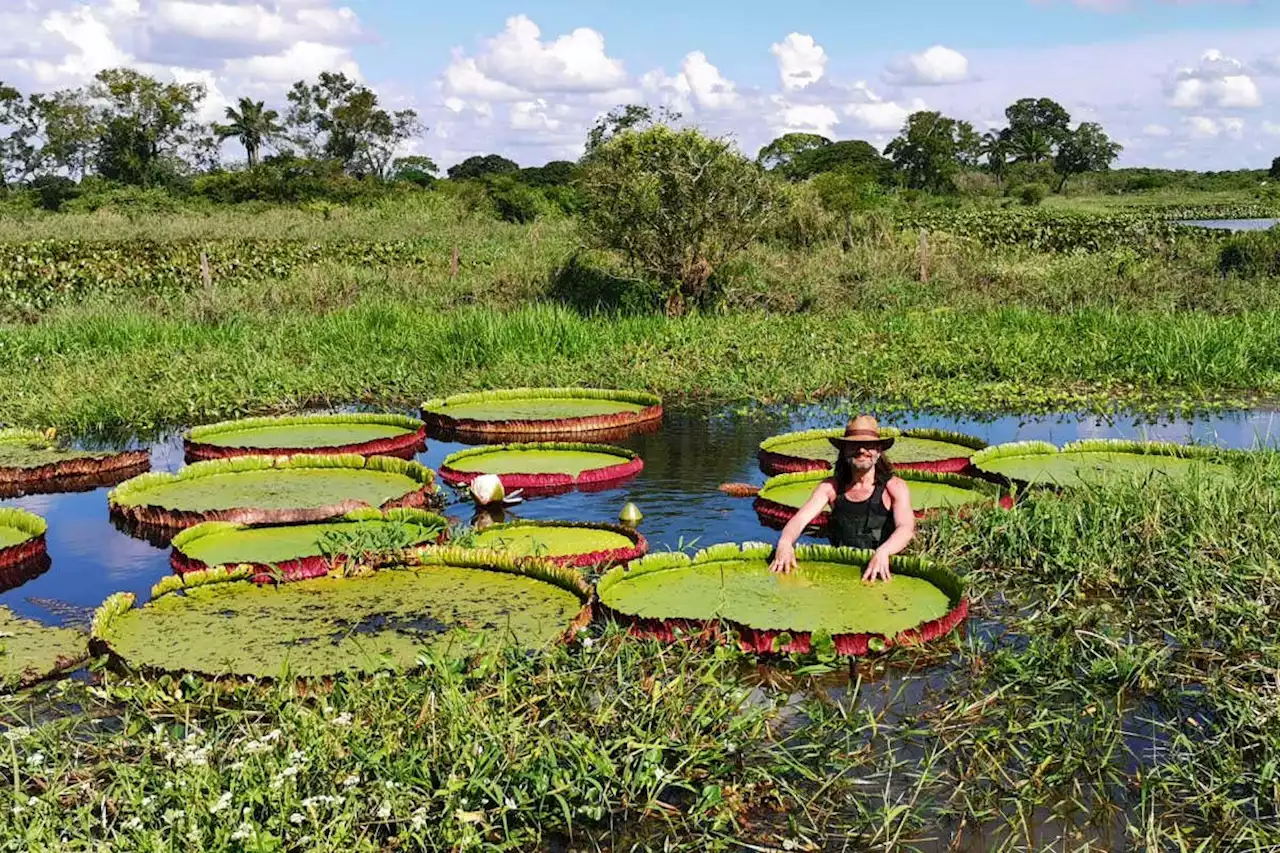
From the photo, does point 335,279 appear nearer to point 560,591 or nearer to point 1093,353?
point 1093,353

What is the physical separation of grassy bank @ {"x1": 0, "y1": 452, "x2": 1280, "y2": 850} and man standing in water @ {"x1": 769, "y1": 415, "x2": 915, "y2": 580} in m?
0.70

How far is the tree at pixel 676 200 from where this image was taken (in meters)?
14.0

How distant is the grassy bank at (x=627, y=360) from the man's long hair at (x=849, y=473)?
4226 millimetres

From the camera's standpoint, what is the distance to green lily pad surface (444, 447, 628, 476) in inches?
303

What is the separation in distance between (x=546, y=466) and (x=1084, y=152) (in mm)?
78814

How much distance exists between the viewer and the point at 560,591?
502cm

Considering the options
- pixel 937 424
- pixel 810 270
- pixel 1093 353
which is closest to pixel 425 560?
pixel 937 424

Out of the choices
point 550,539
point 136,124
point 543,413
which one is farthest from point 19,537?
point 136,124

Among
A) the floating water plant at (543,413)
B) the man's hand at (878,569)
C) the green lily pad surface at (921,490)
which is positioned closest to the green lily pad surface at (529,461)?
the floating water plant at (543,413)

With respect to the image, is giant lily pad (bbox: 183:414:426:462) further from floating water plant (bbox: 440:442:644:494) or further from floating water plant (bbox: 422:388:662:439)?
floating water plant (bbox: 440:442:644:494)

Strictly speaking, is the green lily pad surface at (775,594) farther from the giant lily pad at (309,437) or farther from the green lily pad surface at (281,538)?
the giant lily pad at (309,437)

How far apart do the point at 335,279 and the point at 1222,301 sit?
11.8 m

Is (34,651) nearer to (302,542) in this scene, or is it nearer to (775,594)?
(302,542)

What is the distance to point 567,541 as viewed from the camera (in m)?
5.97
